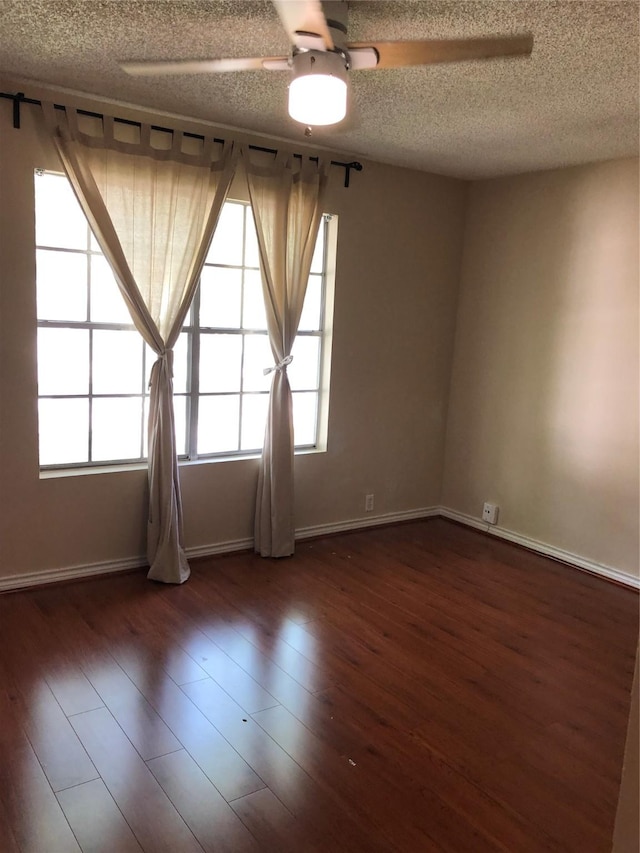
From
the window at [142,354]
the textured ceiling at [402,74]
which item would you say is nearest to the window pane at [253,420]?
the window at [142,354]

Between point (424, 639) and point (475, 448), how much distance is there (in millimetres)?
2098

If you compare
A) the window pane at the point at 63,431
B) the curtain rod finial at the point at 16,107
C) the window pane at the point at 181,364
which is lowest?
the window pane at the point at 63,431

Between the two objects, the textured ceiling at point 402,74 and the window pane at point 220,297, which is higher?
the textured ceiling at point 402,74

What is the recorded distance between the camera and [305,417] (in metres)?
4.62

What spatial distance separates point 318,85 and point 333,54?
0.10m

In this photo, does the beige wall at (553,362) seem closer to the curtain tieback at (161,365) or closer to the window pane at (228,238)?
the window pane at (228,238)

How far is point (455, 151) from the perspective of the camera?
4.09 meters

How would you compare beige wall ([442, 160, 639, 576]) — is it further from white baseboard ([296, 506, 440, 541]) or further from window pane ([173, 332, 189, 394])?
window pane ([173, 332, 189, 394])

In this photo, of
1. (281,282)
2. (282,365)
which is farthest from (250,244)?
(282,365)

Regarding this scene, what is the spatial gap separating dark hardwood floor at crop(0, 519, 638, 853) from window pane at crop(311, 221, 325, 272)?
79.0 inches

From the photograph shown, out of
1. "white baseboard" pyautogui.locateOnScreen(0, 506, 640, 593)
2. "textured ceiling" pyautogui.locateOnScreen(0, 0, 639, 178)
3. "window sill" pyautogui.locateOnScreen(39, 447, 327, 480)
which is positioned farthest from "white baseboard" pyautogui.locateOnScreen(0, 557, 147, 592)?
"textured ceiling" pyautogui.locateOnScreen(0, 0, 639, 178)

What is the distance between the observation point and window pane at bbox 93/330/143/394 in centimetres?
369

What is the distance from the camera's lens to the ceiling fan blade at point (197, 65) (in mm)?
2229

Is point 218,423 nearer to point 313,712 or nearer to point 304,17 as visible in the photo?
point 313,712
